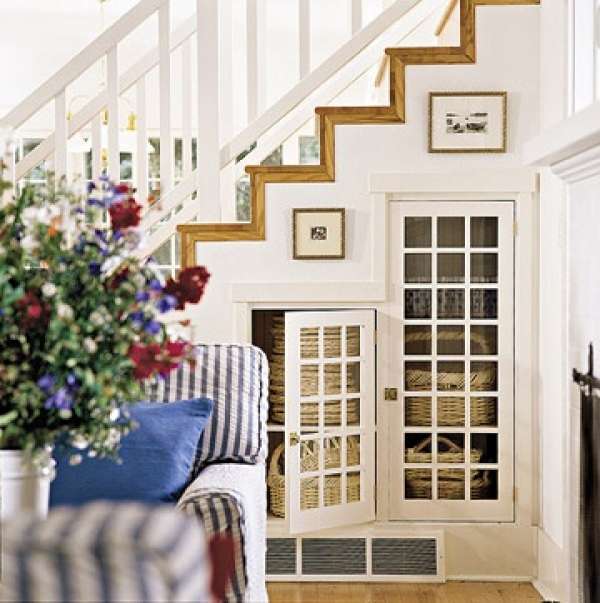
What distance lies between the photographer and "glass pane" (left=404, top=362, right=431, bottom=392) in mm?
5227

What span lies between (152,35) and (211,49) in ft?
14.7

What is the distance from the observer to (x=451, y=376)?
522 centimetres

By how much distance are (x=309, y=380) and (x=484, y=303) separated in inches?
32.9

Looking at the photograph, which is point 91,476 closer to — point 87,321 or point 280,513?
point 87,321

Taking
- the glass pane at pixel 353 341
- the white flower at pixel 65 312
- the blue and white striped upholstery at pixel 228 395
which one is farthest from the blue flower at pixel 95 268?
the glass pane at pixel 353 341

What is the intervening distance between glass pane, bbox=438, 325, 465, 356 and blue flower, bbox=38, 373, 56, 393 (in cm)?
314

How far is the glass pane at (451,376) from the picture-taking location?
522 cm

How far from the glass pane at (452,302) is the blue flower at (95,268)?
9.99 ft

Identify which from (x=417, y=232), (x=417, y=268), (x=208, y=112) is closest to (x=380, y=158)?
Answer: (x=417, y=232)

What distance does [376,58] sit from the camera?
5973mm

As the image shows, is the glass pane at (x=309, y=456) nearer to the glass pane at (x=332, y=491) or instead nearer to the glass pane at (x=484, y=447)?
the glass pane at (x=332, y=491)

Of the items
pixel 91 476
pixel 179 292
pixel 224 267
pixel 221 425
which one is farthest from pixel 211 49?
pixel 179 292

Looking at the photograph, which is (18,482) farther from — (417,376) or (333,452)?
(417,376)

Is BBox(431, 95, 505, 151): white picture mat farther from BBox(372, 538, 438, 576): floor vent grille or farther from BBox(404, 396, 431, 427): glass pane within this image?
BBox(372, 538, 438, 576): floor vent grille
